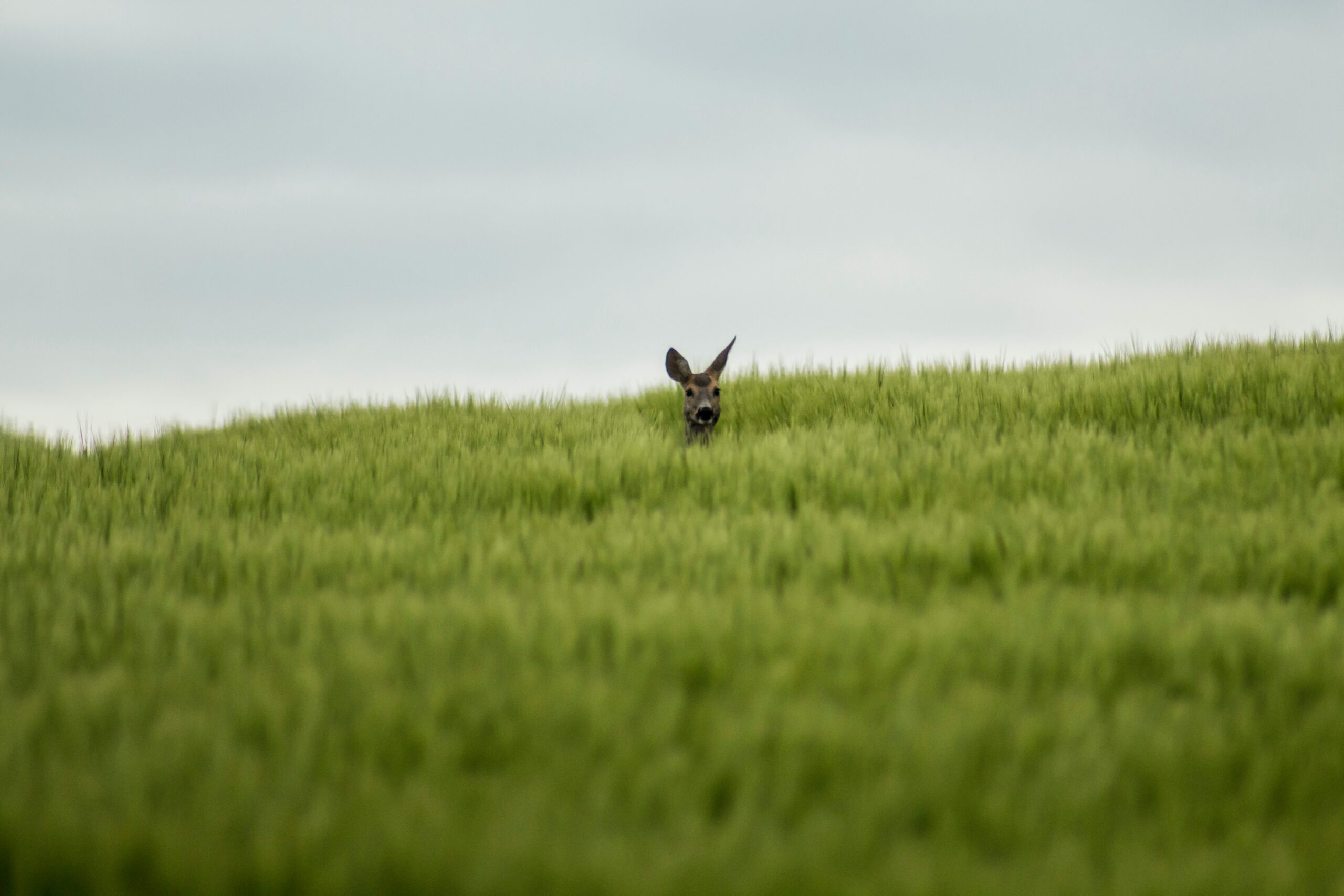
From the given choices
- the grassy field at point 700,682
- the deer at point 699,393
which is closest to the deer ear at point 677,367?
the deer at point 699,393

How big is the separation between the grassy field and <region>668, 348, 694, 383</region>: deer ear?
3.41 meters

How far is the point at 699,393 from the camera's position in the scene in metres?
8.45

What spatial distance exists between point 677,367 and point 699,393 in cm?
66

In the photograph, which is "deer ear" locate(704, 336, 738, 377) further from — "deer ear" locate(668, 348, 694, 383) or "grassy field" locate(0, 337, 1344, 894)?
"grassy field" locate(0, 337, 1344, 894)

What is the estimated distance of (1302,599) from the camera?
145 inches

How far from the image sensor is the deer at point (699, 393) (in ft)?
27.5

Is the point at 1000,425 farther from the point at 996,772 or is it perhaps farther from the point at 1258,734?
the point at 996,772

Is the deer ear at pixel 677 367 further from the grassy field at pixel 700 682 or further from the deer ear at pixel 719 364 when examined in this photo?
the grassy field at pixel 700 682

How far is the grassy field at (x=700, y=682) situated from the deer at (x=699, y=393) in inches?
107

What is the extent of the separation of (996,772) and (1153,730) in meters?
0.56

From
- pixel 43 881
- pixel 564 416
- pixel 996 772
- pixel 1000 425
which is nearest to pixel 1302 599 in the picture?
pixel 996 772

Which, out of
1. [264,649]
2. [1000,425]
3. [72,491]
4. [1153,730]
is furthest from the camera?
[1000,425]

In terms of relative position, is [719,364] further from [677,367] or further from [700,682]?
[700,682]

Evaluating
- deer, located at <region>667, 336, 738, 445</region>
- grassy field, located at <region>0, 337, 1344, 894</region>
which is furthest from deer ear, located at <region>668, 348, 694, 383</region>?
grassy field, located at <region>0, 337, 1344, 894</region>
